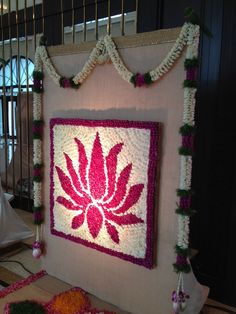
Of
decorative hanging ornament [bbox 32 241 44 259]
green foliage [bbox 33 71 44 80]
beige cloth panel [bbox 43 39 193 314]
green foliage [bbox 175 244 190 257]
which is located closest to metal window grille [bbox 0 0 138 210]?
green foliage [bbox 33 71 44 80]

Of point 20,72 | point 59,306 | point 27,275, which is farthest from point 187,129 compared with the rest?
point 20,72

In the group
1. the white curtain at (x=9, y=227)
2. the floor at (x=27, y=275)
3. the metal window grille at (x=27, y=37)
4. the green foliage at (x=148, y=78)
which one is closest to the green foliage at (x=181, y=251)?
the floor at (x=27, y=275)

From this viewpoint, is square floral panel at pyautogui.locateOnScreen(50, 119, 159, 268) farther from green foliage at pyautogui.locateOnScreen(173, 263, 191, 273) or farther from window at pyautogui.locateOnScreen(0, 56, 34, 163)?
window at pyautogui.locateOnScreen(0, 56, 34, 163)

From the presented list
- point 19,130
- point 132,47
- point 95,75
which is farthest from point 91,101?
point 19,130

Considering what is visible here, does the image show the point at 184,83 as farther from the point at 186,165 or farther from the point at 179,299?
the point at 179,299

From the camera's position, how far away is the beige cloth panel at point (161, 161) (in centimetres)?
141

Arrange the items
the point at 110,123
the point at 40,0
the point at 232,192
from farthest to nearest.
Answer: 1. the point at 40,0
2. the point at 232,192
3. the point at 110,123

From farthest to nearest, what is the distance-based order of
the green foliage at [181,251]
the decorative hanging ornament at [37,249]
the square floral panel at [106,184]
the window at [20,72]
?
the window at [20,72], the decorative hanging ornament at [37,249], the square floral panel at [106,184], the green foliage at [181,251]

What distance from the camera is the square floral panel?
4.88 feet

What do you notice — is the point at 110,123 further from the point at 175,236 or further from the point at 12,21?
the point at 12,21

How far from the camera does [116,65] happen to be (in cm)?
151

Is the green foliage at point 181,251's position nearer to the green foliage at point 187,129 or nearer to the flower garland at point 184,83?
the flower garland at point 184,83

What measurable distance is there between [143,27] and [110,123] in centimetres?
105

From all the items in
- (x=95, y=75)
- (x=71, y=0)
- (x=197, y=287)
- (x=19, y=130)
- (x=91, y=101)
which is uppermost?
(x=71, y=0)
